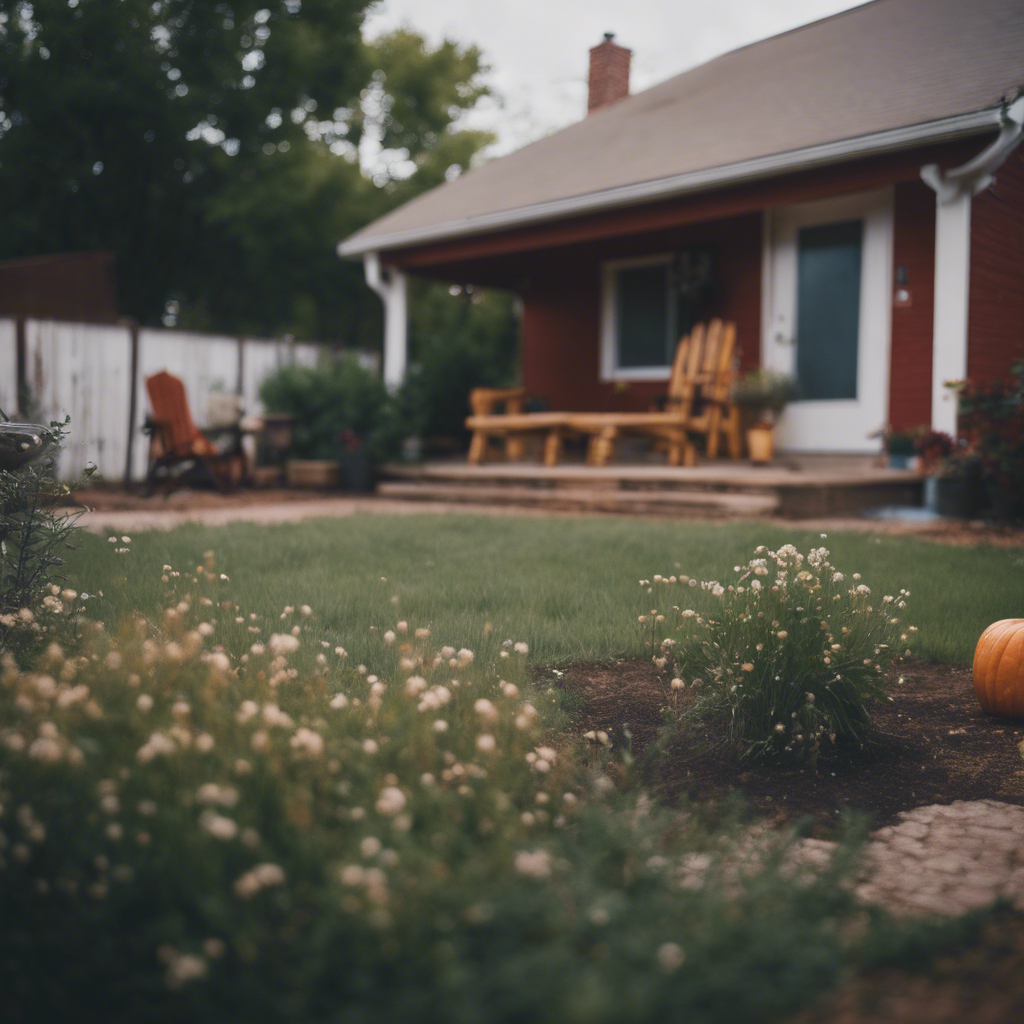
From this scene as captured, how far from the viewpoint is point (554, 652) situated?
3.49 metres

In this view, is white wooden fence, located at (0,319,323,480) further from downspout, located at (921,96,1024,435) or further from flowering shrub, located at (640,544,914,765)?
flowering shrub, located at (640,544,914,765)

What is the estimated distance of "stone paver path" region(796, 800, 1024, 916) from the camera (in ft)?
6.23

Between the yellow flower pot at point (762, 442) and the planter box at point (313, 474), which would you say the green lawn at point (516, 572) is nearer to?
the yellow flower pot at point (762, 442)

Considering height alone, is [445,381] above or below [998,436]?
above

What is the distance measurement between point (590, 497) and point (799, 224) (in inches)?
144

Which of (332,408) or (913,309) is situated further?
(332,408)

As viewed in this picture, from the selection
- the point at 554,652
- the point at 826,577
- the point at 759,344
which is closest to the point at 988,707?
the point at 826,577

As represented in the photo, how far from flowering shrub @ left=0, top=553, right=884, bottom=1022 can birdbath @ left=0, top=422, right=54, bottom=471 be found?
1.10 meters

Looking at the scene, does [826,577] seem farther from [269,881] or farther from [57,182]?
[57,182]

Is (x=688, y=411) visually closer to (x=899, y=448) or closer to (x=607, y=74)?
(x=899, y=448)

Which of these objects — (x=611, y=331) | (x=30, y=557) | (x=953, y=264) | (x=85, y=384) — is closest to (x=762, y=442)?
(x=953, y=264)

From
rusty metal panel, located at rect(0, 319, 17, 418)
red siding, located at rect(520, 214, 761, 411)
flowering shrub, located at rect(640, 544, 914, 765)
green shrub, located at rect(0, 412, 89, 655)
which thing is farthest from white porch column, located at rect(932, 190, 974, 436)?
rusty metal panel, located at rect(0, 319, 17, 418)

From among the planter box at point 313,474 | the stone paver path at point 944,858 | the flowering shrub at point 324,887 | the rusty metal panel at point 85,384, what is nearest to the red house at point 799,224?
the planter box at point 313,474

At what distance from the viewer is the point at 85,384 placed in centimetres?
1012
